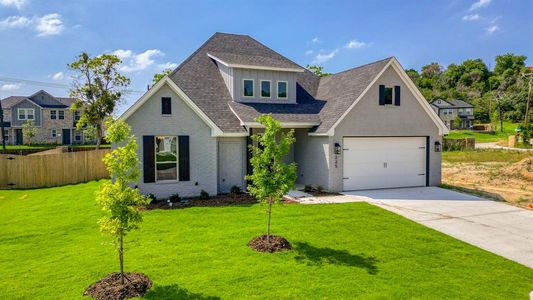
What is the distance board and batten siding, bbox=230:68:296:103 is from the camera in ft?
59.4

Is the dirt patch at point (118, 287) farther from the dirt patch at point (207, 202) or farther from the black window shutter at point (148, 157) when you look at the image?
the black window shutter at point (148, 157)

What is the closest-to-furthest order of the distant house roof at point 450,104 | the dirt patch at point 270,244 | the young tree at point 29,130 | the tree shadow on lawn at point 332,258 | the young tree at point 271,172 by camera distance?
the tree shadow on lawn at point 332,258
the dirt patch at point 270,244
the young tree at point 271,172
the young tree at point 29,130
the distant house roof at point 450,104

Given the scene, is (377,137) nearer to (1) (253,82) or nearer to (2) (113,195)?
(1) (253,82)

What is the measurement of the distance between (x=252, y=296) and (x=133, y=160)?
356 cm

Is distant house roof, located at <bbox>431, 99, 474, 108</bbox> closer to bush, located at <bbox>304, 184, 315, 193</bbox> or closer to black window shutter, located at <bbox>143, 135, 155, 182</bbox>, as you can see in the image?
bush, located at <bbox>304, 184, 315, 193</bbox>

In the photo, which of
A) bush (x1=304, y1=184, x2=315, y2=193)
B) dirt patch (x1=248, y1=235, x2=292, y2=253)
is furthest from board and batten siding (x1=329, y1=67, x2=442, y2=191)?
dirt patch (x1=248, y1=235, x2=292, y2=253)

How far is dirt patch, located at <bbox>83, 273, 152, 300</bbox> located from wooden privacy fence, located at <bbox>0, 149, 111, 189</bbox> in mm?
15100

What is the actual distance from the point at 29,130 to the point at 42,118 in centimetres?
435

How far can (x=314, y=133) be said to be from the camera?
16750 millimetres

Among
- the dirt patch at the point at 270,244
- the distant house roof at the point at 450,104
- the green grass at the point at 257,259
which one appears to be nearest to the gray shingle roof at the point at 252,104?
the green grass at the point at 257,259

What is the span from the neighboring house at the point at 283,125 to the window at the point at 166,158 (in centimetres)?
4

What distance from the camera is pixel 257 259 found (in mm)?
8086

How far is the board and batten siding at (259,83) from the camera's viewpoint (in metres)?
18.1

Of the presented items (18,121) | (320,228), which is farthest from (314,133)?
(18,121)
